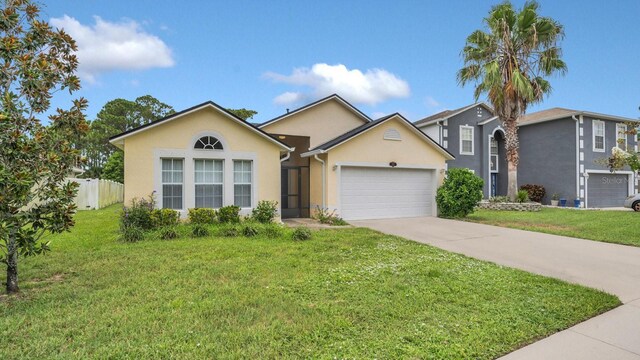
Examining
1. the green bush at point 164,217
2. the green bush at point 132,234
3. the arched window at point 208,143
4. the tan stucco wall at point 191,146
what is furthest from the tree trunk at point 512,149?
the green bush at point 132,234

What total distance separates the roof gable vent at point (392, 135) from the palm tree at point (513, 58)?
8044 mm

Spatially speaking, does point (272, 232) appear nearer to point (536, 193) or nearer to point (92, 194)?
point (92, 194)

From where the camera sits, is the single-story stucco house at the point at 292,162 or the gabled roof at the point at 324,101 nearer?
the single-story stucco house at the point at 292,162

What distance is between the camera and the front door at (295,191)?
52.5 feet

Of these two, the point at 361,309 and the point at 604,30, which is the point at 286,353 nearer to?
the point at 361,309

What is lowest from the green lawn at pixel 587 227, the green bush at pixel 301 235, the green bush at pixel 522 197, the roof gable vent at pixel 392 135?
the green lawn at pixel 587 227

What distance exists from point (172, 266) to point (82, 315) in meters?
2.35

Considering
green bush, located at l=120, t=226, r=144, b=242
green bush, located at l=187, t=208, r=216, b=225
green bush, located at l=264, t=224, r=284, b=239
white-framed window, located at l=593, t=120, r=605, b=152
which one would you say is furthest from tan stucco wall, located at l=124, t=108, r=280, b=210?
white-framed window, located at l=593, t=120, r=605, b=152

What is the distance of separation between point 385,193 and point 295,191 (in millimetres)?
4176

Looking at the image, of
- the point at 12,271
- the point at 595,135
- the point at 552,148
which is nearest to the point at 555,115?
the point at 552,148

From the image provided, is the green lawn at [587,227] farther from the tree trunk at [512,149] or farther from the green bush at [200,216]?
the green bush at [200,216]

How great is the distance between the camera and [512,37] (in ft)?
63.6

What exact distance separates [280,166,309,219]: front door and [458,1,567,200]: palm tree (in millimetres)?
12096

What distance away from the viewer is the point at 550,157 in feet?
76.8
